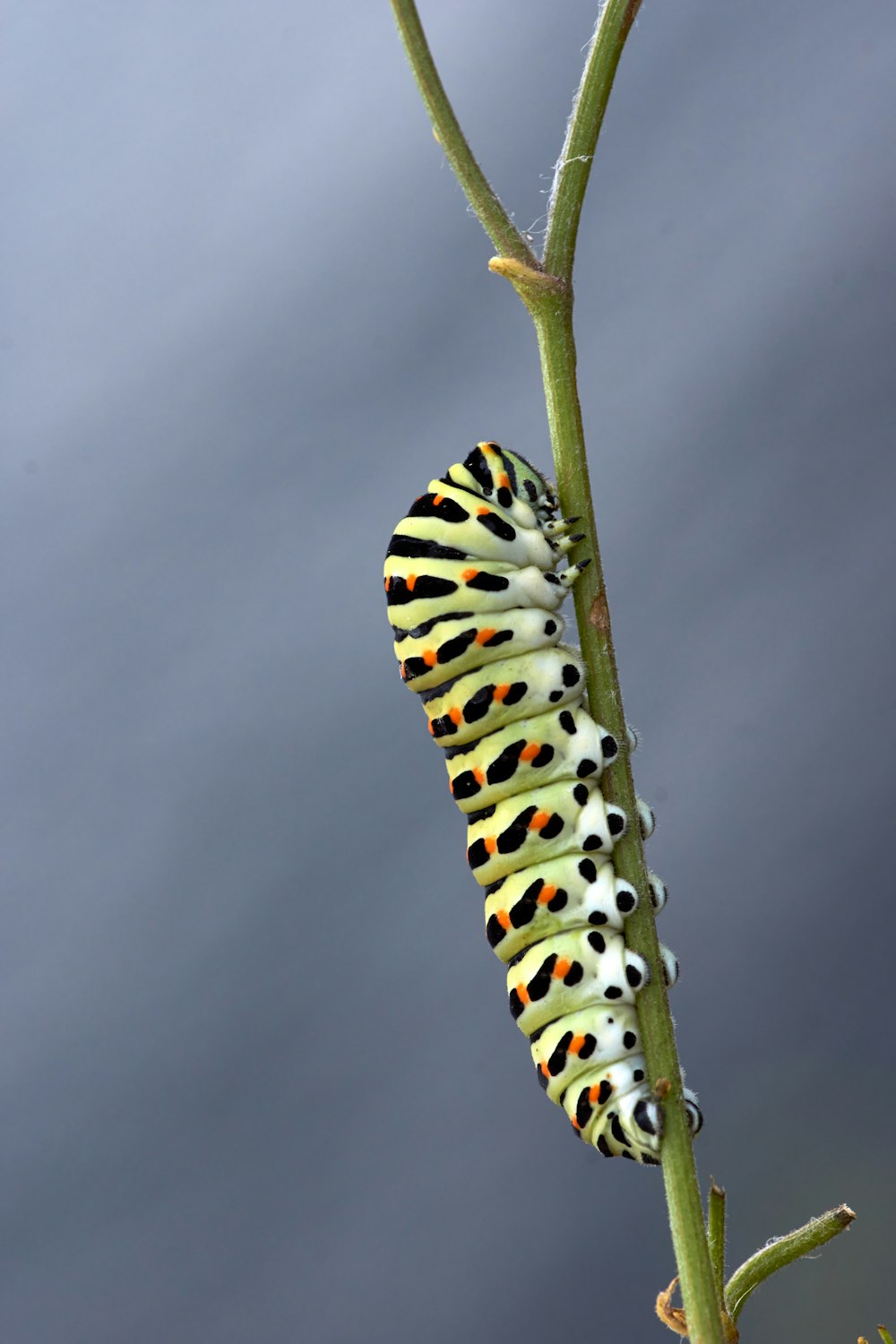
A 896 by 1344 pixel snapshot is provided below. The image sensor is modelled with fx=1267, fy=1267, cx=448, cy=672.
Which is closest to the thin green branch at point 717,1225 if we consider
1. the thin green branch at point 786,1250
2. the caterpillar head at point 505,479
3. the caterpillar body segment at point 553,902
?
the thin green branch at point 786,1250

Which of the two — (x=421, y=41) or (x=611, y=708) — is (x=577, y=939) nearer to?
(x=611, y=708)

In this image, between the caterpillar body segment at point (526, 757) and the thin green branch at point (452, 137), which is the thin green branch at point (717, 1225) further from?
the thin green branch at point (452, 137)

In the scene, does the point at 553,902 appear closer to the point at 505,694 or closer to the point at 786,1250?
the point at 505,694

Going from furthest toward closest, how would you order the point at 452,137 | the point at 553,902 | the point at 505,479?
the point at 505,479 → the point at 553,902 → the point at 452,137

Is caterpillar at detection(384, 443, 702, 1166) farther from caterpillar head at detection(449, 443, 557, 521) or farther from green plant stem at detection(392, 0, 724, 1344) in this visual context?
green plant stem at detection(392, 0, 724, 1344)

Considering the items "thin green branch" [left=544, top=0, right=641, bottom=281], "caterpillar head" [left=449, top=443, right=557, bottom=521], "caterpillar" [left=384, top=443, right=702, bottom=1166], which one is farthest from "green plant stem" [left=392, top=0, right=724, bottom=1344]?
"caterpillar head" [left=449, top=443, right=557, bottom=521]

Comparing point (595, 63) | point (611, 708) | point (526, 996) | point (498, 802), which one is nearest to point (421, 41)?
point (595, 63)

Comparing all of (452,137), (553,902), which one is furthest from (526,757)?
(452,137)
